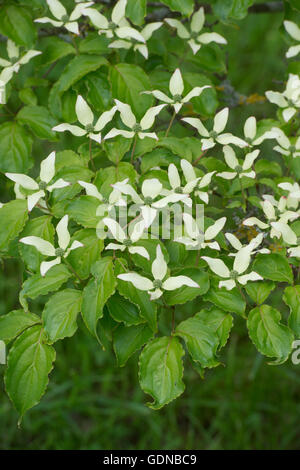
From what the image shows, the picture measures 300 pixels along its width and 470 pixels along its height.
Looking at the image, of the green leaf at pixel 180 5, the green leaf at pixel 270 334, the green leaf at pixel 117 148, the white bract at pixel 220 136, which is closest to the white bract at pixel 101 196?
the green leaf at pixel 117 148

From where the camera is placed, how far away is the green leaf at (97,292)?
1.11 metres

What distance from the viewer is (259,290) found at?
1229 mm

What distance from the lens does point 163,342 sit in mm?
1192

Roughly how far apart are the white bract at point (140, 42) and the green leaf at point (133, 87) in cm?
6

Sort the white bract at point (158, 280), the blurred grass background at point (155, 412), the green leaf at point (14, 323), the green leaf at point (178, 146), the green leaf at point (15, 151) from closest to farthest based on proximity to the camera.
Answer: the white bract at point (158, 280)
the green leaf at point (14, 323)
the green leaf at point (178, 146)
the green leaf at point (15, 151)
the blurred grass background at point (155, 412)

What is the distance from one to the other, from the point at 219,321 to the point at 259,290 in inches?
4.3

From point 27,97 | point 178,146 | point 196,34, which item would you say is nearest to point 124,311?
point 178,146

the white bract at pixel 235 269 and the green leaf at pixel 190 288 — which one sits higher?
the white bract at pixel 235 269

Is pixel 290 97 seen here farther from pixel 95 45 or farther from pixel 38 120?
pixel 38 120

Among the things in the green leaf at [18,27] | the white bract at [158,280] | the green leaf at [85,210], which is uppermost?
the green leaf at [18,27]

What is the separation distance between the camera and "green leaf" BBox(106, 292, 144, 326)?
118 centimetres

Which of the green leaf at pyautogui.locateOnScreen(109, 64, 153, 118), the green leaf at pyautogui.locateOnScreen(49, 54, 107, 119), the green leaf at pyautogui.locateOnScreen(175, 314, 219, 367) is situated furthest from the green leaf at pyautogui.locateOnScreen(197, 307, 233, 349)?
the green leaf at pyautogui.locateOnScreen(49, 54, 107, 119)

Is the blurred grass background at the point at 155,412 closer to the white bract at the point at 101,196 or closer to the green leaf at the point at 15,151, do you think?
the green leaf at the point at 15,151
